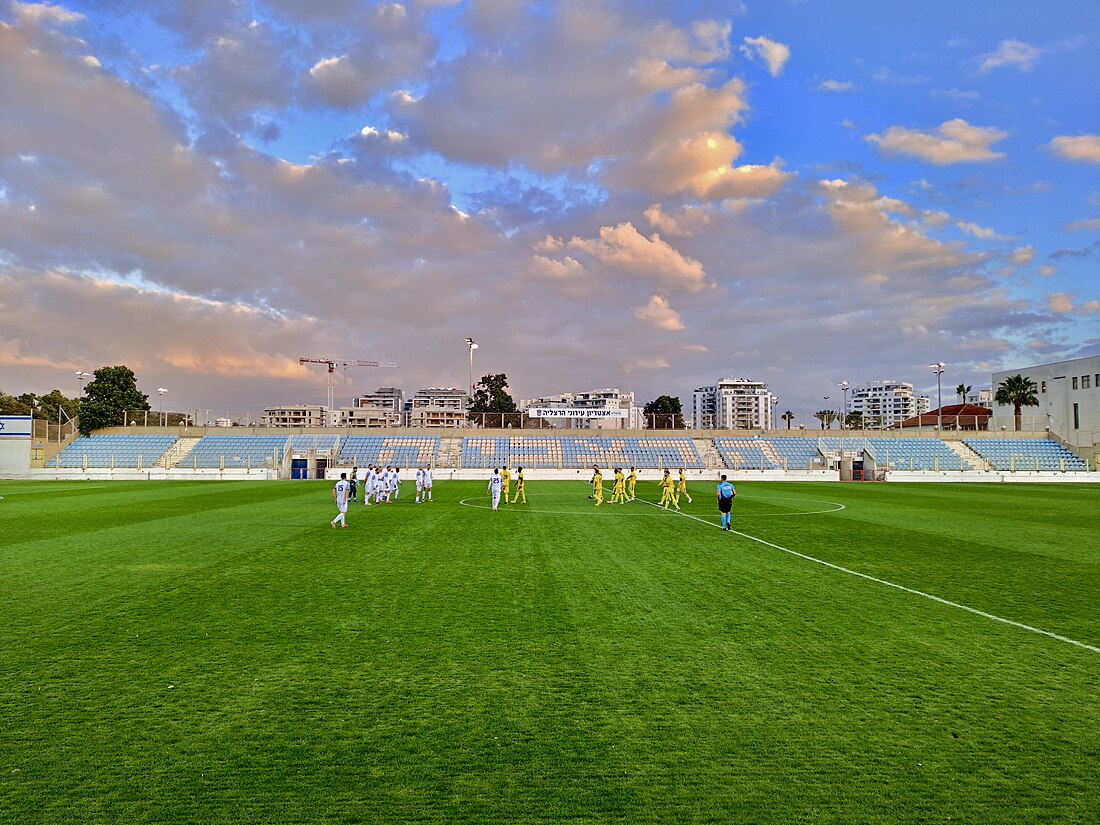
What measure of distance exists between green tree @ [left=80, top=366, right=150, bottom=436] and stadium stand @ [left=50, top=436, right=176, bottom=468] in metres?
1.92

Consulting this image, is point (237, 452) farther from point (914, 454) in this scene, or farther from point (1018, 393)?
point (1018, 393)

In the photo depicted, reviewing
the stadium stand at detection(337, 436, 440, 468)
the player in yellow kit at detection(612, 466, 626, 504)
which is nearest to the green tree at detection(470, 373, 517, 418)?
the stadium stand at detection(337, 436, 440, 468)

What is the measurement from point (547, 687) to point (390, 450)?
5451 cm

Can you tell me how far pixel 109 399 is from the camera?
6184cm

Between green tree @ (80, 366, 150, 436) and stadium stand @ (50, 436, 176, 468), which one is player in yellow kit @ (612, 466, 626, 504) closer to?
stadium stand @ (50, 436, 176, 468)

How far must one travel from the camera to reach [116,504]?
27.4 metres

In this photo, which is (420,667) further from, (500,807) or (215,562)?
(215,562)

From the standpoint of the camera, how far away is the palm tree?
7081 cm

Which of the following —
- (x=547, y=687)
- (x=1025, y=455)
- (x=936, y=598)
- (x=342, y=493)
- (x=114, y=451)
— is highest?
(x=114, y=451)

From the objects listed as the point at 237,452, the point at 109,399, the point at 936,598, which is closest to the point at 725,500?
the point at 936,598

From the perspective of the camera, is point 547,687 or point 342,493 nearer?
point 547,687

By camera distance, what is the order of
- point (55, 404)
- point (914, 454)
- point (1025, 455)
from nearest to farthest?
1. point (1025, 455)
2. point (914, 454)
3. point (55, 404)

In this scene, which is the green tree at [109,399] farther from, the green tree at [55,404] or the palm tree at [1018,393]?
the palm tree at [1018,393]

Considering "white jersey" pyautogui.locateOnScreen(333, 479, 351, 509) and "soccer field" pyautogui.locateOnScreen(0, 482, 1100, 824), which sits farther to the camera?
"white jersey" pyautogui.locateOnScreen(333, 479, 351, 509)
